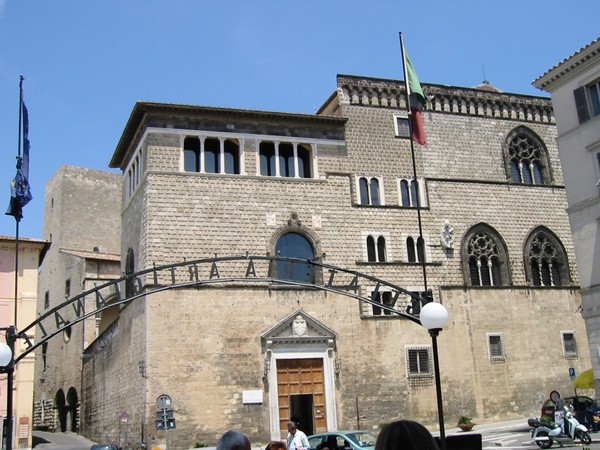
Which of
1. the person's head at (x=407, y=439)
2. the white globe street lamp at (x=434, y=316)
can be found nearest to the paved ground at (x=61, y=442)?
the white globe street lamp at (x=434, y=316)

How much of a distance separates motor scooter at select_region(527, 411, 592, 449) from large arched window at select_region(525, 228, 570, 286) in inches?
580

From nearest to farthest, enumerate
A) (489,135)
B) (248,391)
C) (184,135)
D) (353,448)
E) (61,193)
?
(353,448)
(248,391)
(184,135)
(489,135)
(61,193)

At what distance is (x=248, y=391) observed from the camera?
27.9 m

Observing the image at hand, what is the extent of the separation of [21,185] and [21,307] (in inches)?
584

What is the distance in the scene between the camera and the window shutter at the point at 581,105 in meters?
25.0

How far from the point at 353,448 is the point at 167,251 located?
49.0ft

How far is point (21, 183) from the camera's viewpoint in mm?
16641

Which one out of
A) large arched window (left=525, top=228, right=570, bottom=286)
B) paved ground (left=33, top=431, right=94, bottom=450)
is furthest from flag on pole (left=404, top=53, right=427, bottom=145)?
paved ground (left=33, top=431, right=94, bottom=450)

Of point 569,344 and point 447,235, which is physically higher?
point 447,235

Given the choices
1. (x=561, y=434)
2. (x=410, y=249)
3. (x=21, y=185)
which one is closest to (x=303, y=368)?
(x=410, y=249)

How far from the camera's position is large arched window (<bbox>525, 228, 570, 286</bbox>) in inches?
1336

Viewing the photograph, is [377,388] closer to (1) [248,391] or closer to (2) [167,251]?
(1) [248,391]

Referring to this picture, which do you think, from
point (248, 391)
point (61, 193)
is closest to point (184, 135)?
point (248, 391)

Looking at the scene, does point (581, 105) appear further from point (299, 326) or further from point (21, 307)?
point (21, 307)
